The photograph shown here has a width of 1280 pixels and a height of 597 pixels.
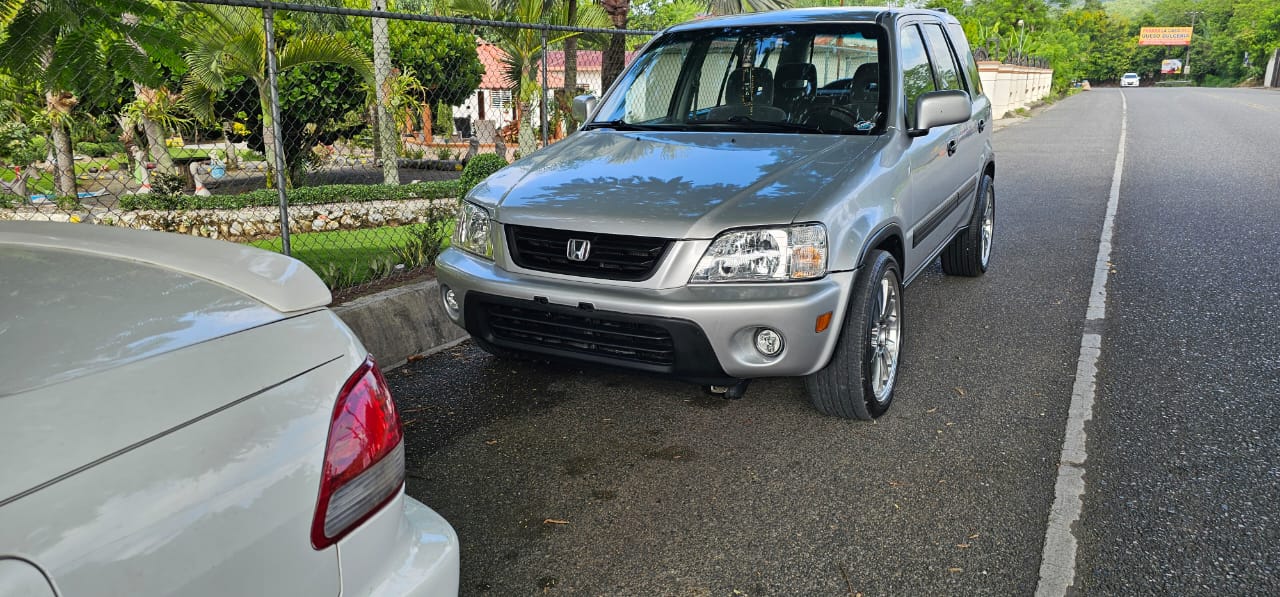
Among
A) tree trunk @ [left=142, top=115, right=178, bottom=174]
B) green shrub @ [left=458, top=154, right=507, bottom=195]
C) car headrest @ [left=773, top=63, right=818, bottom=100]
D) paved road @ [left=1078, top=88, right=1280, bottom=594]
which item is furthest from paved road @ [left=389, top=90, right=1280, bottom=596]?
tree trunk @ [left=142, top=115, right=178, bottom=174]

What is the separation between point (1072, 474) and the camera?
3568 mm

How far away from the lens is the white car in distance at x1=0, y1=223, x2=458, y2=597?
1.16 metres

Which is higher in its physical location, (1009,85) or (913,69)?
(1009,85)

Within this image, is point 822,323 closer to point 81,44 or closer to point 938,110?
point 938,110

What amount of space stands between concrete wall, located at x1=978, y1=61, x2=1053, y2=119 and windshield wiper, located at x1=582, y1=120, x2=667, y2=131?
16.2m

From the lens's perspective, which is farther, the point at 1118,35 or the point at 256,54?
the point at 1118,35

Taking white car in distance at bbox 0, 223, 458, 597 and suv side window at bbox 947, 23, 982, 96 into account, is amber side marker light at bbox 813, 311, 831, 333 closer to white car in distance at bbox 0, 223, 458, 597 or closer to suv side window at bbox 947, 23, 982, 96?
white car in distance at bbox 0, 223, 458, 597

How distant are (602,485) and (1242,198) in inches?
396

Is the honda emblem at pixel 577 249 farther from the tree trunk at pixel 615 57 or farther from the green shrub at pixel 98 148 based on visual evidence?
the tree trunk at pixel 615 57

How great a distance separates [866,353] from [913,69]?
1.95 metres

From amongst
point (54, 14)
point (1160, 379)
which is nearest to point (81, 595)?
point (54, 14)

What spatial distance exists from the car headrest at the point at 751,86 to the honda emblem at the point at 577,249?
1669 millimetres

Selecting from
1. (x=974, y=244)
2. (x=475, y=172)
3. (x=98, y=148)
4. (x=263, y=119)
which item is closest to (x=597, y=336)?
(x=974, y=244)

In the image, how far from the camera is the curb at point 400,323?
16.4ft
